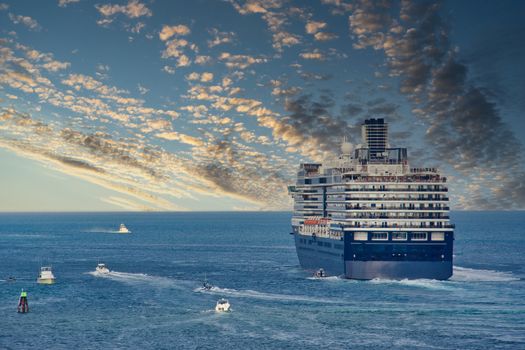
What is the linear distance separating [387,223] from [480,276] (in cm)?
2559

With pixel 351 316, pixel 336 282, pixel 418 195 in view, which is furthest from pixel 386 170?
pixel 351 316

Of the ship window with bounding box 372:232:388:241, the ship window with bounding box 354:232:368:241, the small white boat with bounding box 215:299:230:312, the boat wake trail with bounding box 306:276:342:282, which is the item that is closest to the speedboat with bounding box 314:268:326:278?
the boat wake trail with bounding box 306:276:342:282

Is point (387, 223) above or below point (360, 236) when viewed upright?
above

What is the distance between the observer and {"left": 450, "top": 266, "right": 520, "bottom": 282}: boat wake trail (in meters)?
123

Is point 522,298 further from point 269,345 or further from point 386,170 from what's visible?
point 269,345

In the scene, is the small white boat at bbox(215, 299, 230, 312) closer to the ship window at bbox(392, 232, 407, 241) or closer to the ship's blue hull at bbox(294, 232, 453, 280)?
the ship's blue hull at bbox(294, 232, 453, 280)

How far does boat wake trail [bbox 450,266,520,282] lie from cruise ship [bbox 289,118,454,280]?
1008 cm

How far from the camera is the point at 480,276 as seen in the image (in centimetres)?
12888

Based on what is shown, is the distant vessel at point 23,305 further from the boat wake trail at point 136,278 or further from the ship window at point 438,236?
the ship window at point 438,236

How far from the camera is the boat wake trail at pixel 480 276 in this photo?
404ft

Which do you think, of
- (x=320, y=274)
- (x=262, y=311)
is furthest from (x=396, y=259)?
(x=262, y=311)

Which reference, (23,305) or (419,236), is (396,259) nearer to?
(419,236)

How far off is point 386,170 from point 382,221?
11.2m

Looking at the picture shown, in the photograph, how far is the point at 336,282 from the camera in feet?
389
